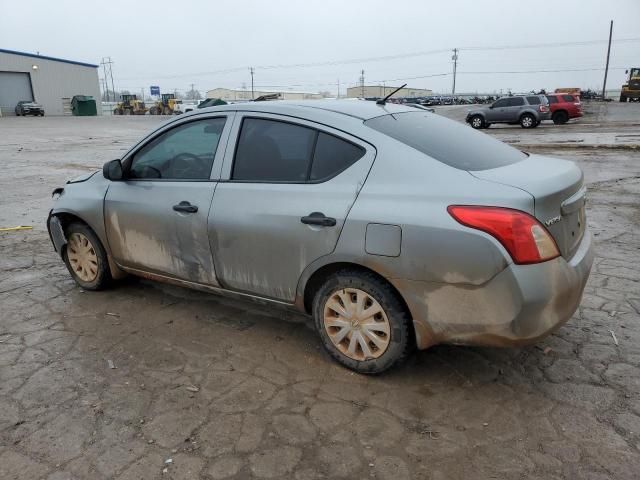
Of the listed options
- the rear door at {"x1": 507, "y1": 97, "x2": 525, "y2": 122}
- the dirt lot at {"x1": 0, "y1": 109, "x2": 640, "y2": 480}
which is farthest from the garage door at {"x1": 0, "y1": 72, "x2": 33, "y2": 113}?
the dirt lot at {"x1": 0, "y1": 109, "x2": 640, "y2": 480}

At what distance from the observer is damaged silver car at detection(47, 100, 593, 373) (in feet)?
8.29

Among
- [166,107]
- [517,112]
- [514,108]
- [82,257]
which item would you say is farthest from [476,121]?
[166,107]

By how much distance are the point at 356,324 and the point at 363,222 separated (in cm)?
63

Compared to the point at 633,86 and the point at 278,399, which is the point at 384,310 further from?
the point at 633,86

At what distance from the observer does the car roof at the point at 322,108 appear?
10.5 feet

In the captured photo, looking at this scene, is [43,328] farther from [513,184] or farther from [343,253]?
[513,184]

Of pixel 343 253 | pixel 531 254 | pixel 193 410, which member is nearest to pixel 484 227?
pixel 531 254

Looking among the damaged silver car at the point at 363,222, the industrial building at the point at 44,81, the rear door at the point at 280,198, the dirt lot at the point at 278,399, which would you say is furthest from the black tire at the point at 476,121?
the industrial building at the point at 44,81

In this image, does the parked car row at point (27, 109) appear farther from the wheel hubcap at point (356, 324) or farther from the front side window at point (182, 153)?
the wheel hubcap at point (356, 324)

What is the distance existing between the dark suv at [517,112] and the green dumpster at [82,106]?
142ft

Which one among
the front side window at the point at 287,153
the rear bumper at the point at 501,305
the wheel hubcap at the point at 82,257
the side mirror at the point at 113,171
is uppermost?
the front side window at the point at 287,153

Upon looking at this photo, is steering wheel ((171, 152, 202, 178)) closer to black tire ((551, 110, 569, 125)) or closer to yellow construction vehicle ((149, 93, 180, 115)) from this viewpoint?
black tire ((551, 110, 569, 125))

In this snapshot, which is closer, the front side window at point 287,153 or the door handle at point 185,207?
the front side window at point 287,153

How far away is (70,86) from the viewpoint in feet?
189
